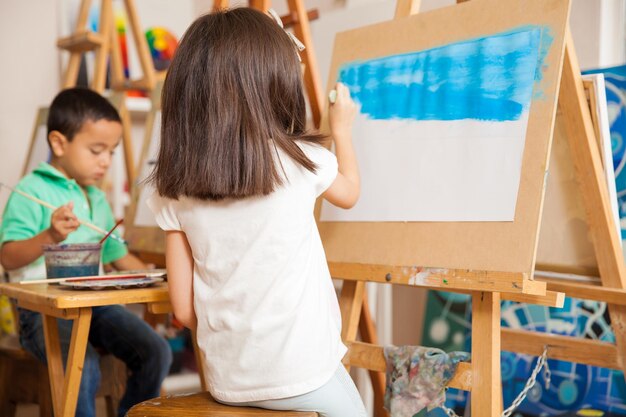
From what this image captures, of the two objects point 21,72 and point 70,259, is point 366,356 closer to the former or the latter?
point 70,259

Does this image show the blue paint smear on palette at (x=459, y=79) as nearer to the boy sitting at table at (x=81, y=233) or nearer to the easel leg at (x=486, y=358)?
the easel leg at (x=486, y=358)

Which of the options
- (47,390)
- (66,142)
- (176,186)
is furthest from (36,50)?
(176,186)

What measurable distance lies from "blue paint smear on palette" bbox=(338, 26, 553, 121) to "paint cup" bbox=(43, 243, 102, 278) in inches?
30.1

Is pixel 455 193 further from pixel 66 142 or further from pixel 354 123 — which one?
pixel 66 142

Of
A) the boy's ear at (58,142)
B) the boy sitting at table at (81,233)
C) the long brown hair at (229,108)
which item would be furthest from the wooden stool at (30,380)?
the long brown hair at (229,108)

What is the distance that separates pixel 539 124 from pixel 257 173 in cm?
59

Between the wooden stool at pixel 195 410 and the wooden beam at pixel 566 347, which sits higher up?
the wooden beam at pixel 566 347

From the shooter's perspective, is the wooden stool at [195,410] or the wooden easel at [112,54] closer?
the wooden stool at [195,410]

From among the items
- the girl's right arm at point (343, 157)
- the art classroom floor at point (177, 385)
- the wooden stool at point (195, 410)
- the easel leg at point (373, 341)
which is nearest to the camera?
the wooden stool at point (195, 410)

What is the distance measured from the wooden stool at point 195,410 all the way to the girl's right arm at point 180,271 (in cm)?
18

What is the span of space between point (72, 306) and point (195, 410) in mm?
358

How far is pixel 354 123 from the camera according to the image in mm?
1794

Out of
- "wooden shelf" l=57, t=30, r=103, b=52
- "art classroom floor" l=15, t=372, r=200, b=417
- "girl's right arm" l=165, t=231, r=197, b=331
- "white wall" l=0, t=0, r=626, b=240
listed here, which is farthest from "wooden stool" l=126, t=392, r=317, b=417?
"white wall" l=0, t=0, r=626, b=240

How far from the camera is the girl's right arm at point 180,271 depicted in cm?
142
